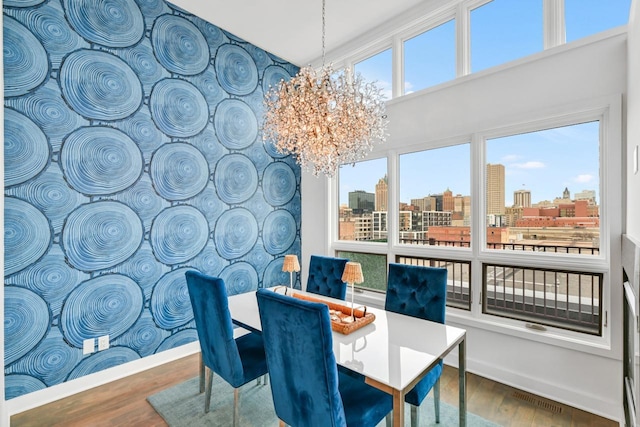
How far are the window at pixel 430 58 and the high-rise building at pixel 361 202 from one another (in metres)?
1.26

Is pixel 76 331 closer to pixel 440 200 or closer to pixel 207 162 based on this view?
pixel 207 162

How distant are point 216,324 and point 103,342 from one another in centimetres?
148

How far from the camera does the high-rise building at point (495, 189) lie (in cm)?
276

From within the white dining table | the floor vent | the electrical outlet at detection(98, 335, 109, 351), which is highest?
the white dining table

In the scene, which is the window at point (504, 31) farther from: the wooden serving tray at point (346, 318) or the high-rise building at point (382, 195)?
the wooden serving tray at point (346, 318)

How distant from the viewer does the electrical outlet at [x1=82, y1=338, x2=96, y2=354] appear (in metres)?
2.53

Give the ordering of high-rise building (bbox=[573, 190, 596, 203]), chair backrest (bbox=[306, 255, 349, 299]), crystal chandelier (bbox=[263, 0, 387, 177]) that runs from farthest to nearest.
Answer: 1. chair backrest (bbox=[306, 255, 349, 299])
2. high-rise building (bbox=[573, 190, 596, 203])
3. crystal chandelier (bbox=[263, 0, 387, 177])

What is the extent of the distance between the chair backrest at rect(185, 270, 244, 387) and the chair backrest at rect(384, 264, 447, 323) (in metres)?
1.19

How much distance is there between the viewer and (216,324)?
1.89 metres

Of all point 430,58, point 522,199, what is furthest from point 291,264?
point 430,58

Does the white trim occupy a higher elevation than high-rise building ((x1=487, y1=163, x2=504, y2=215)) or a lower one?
higher

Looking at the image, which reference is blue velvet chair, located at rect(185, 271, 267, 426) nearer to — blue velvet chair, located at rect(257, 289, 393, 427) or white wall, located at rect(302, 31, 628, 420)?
blue velvet chair, located at rect(257, 289, 393, 427)

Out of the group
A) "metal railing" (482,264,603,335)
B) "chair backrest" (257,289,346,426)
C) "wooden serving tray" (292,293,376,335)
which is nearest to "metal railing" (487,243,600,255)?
"metal railing" (482,264,603,335)

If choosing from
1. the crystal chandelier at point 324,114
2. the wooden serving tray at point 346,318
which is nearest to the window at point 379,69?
the crystal chandelier at point 324,114
